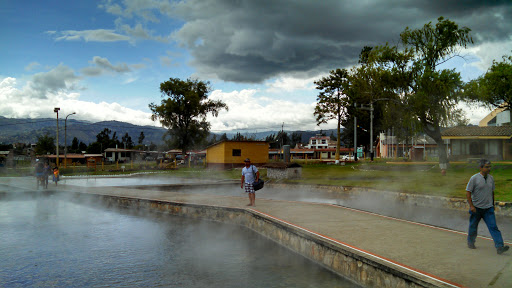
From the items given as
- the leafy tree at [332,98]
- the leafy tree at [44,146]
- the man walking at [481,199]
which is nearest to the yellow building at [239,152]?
the leafy tree at [332,98]

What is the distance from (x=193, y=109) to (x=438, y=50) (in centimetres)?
4175

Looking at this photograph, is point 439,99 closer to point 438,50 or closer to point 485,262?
point 438,50

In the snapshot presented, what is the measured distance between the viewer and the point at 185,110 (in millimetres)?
64375

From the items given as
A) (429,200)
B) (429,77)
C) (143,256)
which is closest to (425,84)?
(429,77)

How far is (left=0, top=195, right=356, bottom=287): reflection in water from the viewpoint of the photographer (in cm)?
833

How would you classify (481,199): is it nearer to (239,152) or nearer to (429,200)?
(429,200)

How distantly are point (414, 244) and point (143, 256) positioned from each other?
6659mm

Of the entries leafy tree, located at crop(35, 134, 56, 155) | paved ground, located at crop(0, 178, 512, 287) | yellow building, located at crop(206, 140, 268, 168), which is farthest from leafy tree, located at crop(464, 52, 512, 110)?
leafy tree, located at crop(35, 134, 56, 155)

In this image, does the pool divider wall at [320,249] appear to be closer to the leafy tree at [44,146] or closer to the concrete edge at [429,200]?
the concrete edge at [429,200]

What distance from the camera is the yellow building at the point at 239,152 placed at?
46.2 meters

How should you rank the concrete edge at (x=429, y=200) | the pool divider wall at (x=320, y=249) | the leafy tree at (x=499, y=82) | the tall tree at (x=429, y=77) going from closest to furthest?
the pool divider wall at (x=320, y=249)
the concrete edge at (x=429, y=200)
the tall tree at (x=429, y=77)
the leafy tree at (x=499, y=82)

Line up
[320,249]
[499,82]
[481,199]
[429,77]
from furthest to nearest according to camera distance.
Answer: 1. [499,82]
2. [429,77]
3. [320,249]
4. [481,199]

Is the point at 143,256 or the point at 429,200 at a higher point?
the point at 429,200

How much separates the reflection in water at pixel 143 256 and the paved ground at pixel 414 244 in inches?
38.5
